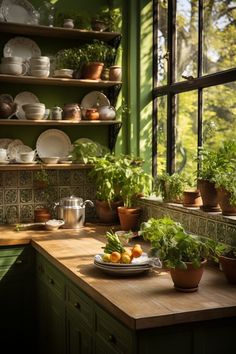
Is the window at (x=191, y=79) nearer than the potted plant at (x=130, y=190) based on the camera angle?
Yes

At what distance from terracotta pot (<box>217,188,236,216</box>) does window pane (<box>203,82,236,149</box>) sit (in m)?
0.58

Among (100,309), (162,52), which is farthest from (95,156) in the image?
(100,309)

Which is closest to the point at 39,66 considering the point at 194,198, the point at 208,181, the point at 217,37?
the point at 217,37

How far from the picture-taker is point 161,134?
4309 millimetres

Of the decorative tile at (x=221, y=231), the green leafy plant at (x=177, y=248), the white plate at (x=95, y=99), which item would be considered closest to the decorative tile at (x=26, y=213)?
the white plate at (x=95, y=99)

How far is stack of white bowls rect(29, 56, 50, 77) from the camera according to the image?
401 cm

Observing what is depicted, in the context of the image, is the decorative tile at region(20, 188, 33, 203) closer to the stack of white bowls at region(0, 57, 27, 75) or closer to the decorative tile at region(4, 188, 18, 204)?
the decorative tile at region(4, 188, 18, 204)

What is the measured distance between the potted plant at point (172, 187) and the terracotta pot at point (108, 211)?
60 centimetres

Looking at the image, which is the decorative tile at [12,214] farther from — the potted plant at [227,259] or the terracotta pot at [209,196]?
the potted plant at [227,259]

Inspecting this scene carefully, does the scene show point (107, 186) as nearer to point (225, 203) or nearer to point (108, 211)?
point (108, 211)

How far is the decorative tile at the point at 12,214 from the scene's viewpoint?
423 centimetres

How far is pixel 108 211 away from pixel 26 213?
0.69 m

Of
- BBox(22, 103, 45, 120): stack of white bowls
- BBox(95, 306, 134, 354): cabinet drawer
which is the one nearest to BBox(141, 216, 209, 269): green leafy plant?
BBox(95, 306, 134, 354): cabinet drawer

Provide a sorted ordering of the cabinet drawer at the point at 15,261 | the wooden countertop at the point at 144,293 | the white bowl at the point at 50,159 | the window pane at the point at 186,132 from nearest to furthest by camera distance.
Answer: the wooden countertop at the point at 144,293
the cabinet drawer at the point at 15,261
the window pane at the point at 186,132
the white bowl at the point at 50,159
